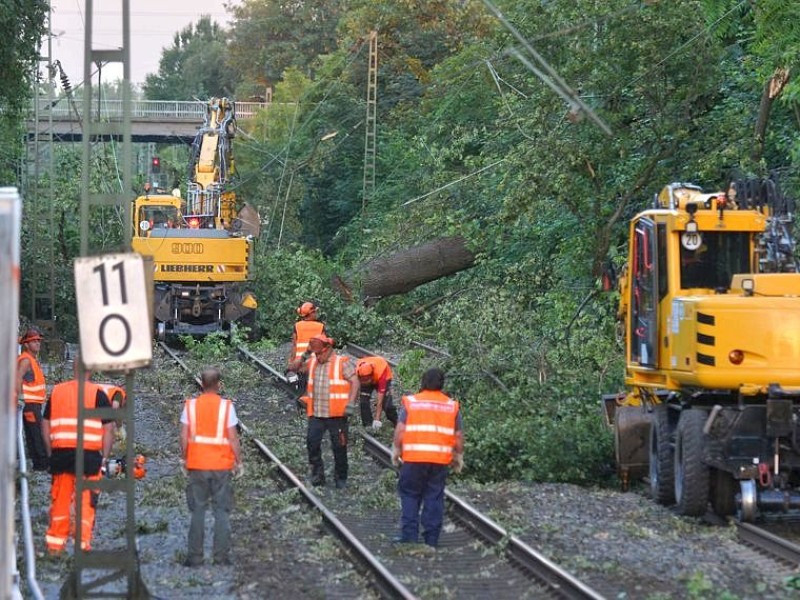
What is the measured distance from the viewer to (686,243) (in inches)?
559

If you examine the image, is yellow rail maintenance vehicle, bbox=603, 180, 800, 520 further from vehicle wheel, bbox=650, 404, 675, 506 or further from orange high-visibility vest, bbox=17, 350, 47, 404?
orange high-visibility vest, bbox=17, 350, 47, 404

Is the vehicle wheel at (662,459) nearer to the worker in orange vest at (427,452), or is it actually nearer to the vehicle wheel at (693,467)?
the vehicle wheel at (693,467)

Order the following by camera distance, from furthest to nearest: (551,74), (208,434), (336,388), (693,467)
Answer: (336,388), (693,467), (551,74), (208,434)

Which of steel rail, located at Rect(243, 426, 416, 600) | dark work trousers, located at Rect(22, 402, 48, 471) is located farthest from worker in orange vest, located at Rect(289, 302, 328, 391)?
dark work trousers, located at Rect(22, 402, 48, 471)

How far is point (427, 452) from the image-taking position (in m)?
12.0

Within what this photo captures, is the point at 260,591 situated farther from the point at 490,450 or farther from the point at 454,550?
the point at 490,450

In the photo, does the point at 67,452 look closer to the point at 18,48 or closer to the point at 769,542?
the point at 769,542

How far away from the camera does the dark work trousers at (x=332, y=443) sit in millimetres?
15141

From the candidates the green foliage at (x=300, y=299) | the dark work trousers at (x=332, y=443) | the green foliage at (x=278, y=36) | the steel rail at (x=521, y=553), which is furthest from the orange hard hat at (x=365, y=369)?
the green foliage at (x=278, y=36)

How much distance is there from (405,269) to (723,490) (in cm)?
1824

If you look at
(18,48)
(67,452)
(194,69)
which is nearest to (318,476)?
(67,452)

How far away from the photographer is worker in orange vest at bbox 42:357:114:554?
11453mm

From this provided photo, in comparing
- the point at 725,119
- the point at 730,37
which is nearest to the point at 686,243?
the point at 725,119

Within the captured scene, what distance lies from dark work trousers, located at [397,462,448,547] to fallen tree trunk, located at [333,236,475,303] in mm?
18532
